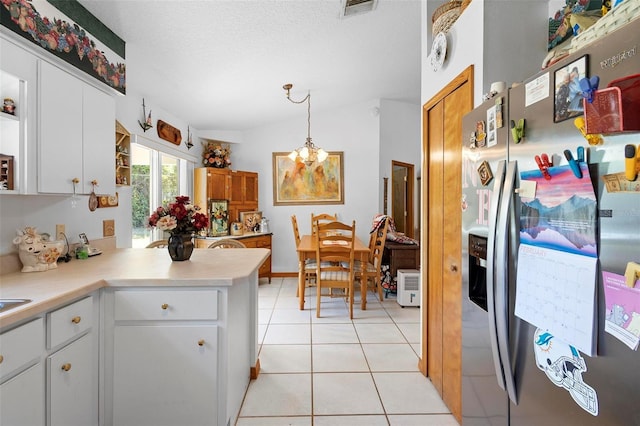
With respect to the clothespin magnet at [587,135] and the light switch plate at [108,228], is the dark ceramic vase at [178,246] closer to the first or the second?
the light switch plate at [108,228]

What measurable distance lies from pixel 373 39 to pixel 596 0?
82.6 inches

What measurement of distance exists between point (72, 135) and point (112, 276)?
34.1 inches

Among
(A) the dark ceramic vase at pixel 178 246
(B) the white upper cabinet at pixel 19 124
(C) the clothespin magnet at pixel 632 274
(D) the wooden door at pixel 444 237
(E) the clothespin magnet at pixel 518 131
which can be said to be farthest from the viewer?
(A) the dark ceramic vase at pixel 178 246

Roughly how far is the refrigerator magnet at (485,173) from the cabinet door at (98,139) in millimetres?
2188

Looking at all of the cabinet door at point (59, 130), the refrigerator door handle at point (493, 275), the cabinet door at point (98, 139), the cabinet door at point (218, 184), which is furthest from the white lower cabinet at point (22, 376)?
the cabinet door at point (218, 184)

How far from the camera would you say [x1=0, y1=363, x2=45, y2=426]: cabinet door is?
1.06 meters

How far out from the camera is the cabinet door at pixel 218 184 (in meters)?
4.38

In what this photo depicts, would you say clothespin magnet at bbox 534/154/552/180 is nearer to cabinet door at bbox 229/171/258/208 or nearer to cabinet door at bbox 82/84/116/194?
cabinet door at bbox 82/84/116/194

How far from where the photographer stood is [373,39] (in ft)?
9.77

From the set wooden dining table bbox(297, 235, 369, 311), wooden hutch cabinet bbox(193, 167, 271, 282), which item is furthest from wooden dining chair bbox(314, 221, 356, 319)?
wooden hutch cabinet bbox(193, 167, 271, 282)

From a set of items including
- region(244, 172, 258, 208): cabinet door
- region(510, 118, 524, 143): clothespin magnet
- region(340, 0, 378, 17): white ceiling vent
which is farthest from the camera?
region(244, 172, 258, 208): cabinet door

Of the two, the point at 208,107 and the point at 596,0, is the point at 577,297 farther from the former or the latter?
the point at 208,107

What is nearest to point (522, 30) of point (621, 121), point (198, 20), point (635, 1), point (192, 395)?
point (635, 1)

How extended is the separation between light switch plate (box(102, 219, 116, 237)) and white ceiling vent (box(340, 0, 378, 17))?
2.59m
